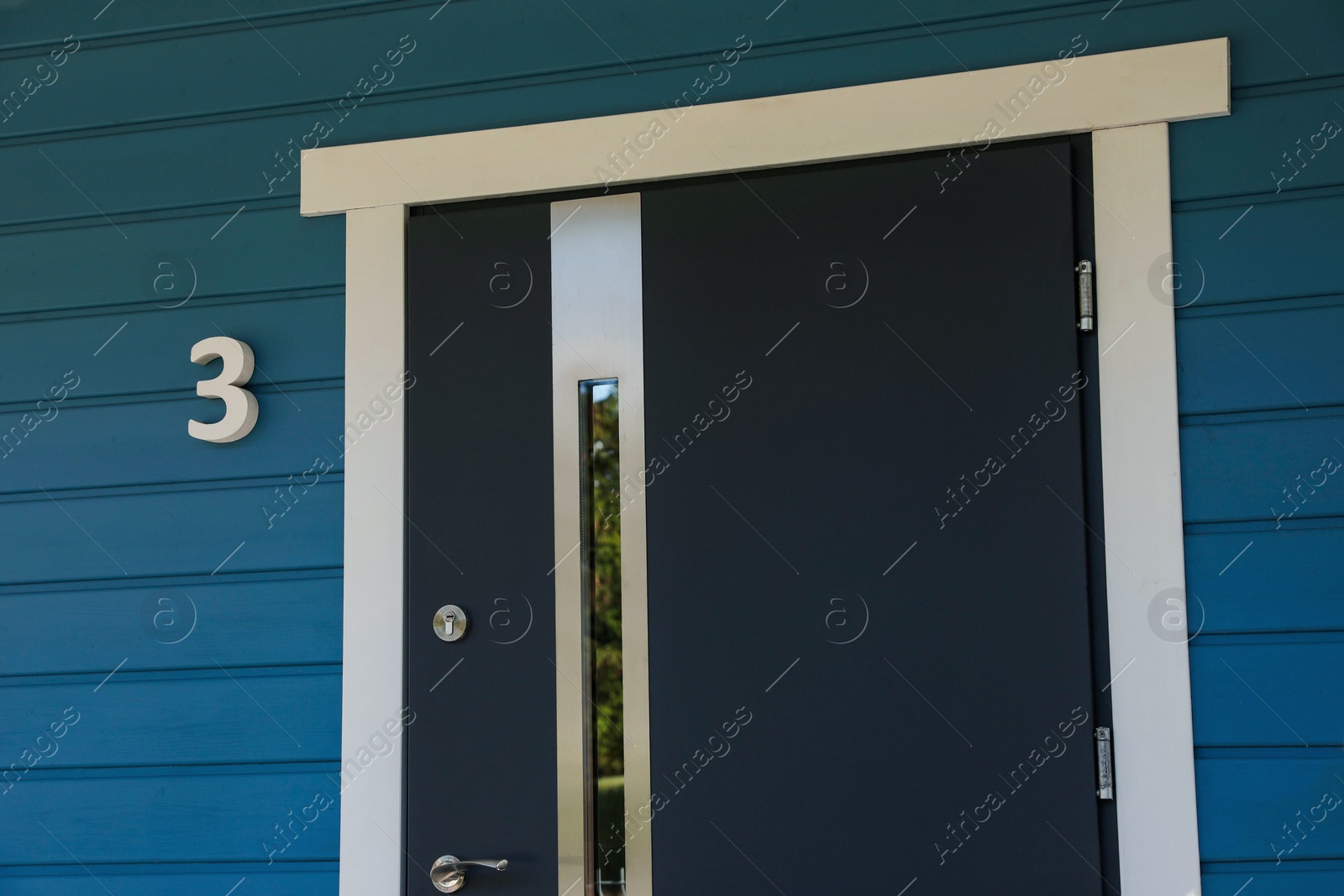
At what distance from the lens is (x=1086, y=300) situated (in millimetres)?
1741

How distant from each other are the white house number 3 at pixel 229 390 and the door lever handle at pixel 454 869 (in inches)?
34.4

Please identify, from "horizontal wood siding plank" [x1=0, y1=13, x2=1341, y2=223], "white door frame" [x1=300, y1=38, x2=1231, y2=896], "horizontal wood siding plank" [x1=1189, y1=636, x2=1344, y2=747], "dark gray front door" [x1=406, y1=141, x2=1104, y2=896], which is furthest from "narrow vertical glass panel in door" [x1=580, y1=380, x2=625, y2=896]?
"horizontal wood siding plank" [x1=1189, y1=636, x2=1344, y2=747]

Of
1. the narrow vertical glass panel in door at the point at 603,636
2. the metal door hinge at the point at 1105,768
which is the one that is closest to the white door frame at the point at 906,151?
the metal door hinge at the point at 1105,768

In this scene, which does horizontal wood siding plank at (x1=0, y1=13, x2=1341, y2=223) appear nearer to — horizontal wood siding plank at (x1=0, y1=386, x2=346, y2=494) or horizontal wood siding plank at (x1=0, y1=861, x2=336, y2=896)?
horizontal wood siding plank at (x1=0, y1=386, x2=346, y2=494)

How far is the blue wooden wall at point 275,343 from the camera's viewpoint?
170 cm

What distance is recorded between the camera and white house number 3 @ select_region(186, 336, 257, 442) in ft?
6.68

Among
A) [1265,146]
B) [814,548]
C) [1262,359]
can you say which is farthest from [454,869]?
[1265,146]

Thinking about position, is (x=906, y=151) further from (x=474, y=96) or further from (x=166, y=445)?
(x=166, y=445)

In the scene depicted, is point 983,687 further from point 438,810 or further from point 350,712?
point 350,712

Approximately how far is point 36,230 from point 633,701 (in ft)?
5.10

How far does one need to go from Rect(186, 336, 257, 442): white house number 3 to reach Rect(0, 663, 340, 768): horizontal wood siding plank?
0.45 meters

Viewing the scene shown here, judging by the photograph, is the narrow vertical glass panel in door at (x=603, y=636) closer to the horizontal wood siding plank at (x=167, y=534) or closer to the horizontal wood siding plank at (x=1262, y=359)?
the horizontal wood siding plank at (x=167, y=534)

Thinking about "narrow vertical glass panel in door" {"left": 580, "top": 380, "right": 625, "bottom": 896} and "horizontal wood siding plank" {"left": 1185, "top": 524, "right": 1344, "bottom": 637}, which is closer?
"horizontal wood siding plank" {"left": 1185, "top": 524, "right": 1344, "bottom": 637}

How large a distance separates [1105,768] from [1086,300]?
0.74m
